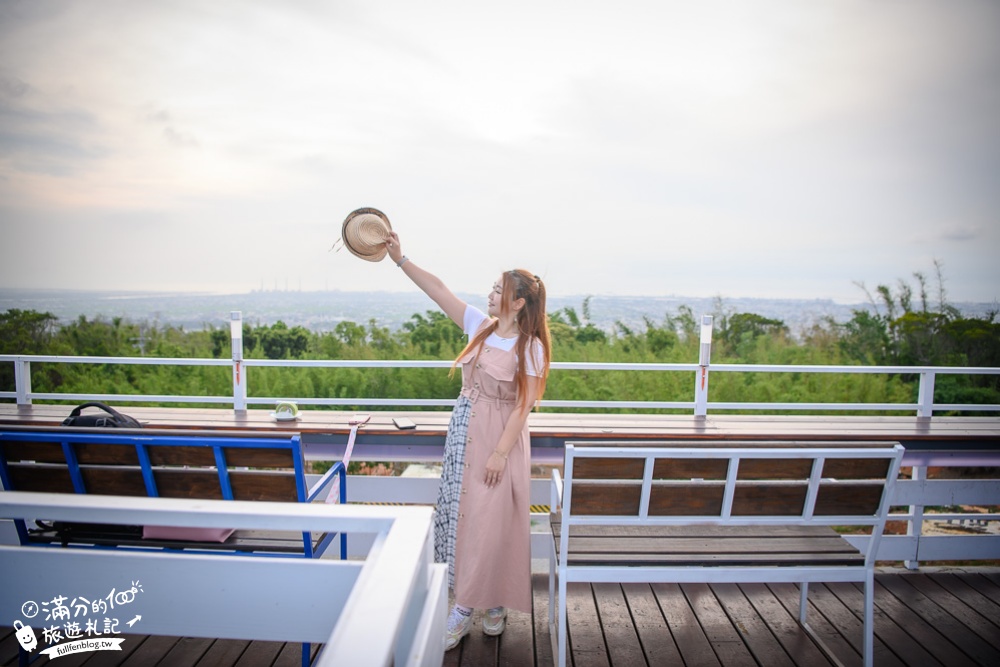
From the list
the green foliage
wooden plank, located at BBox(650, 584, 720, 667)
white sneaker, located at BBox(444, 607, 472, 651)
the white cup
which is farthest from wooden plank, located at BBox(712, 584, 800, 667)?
the white cup

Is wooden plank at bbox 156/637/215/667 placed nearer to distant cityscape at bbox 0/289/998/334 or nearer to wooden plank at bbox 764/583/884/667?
wooden plank at bbox 764/583/884/667

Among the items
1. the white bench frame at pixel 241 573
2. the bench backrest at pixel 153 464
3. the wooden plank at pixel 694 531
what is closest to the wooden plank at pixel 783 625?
the wooden plank at pixel 694 531

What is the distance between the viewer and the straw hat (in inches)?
106

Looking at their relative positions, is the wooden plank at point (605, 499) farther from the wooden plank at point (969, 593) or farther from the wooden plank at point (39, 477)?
the wooden plank at point (969, 593)

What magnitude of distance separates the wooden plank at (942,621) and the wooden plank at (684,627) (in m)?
1.12

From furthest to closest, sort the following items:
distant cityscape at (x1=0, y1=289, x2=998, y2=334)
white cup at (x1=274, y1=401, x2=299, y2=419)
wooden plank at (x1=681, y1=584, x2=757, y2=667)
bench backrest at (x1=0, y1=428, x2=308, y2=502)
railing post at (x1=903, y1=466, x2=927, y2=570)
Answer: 1. distant cityscape at (x1=0, y1=289, x2=998, y2=334)
2. white cup at (x1=274, y1=401, x2=299, y2=419)
3. railing post at (x1=903, y1=466, x2=927, y2=570)
4. wooden plank at (x1=681, y1=584, x2=757, y2=667)
5. bench backrest at (x1=0, y1=428, x2=308, y2=502)

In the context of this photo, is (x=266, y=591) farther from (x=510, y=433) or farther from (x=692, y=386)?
(x=692, y=386)

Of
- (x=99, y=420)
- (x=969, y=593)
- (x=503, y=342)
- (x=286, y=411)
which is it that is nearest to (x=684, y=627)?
(x=503, y=342)

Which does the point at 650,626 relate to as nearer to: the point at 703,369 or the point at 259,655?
the point at 259,655

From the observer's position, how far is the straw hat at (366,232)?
8.80 ft

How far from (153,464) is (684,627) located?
2.37 m

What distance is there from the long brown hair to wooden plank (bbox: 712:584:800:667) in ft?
4.77

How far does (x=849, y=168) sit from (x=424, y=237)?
4.79 metres

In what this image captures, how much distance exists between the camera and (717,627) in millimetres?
2738
